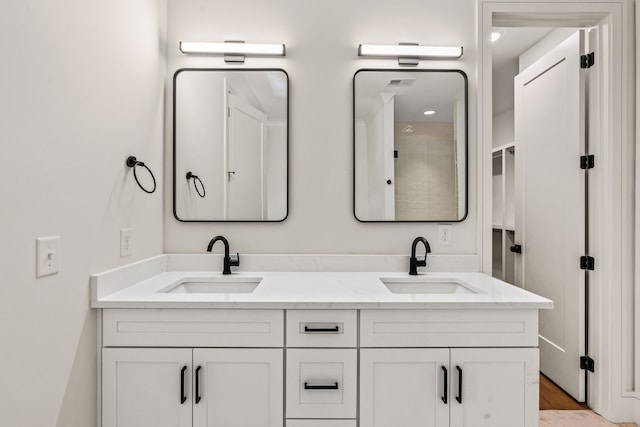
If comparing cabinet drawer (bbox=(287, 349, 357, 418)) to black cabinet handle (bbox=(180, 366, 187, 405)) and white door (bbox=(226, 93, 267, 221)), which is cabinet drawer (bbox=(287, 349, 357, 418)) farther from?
white door (bbox=(226, 93, 267, 221))

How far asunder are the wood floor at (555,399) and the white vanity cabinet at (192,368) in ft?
5.71

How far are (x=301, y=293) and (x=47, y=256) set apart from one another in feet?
2.82

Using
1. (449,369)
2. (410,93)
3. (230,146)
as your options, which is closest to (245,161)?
(230,146)

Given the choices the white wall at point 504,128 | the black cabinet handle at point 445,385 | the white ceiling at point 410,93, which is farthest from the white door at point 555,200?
the white wall at point 504,128

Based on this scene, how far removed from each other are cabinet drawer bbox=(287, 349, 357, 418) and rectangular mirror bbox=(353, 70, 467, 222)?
2.70 ft

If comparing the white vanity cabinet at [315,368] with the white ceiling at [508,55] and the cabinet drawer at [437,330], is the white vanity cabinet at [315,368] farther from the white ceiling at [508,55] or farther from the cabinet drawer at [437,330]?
the white ceiling at [508,55]

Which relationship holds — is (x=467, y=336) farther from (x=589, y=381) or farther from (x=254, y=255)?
(x=589, y=381)

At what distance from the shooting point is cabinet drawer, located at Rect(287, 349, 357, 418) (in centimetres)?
131

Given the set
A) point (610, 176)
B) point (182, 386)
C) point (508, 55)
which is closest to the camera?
point (182, 386)

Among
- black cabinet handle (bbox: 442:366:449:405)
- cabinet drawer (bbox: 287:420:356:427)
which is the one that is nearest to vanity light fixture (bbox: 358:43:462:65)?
black cabinet handle (bbox: 442:366:449:405)

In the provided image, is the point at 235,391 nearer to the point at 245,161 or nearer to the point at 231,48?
the point at 245,161

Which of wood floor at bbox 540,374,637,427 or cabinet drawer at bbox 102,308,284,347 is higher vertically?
cabinet drawer at bbox 102,308,284,347

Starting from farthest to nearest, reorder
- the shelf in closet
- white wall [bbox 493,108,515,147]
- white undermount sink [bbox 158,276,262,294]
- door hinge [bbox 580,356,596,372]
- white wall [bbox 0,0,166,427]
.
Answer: white wall [bbox 493,108,515,147], the shelf in closet, door hinge [bbox 580,356,596,372], white undermount sink [bbox 158,276,262,294], white wall [bbox 0,0,166,427]

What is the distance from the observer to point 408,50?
74.0 inches
